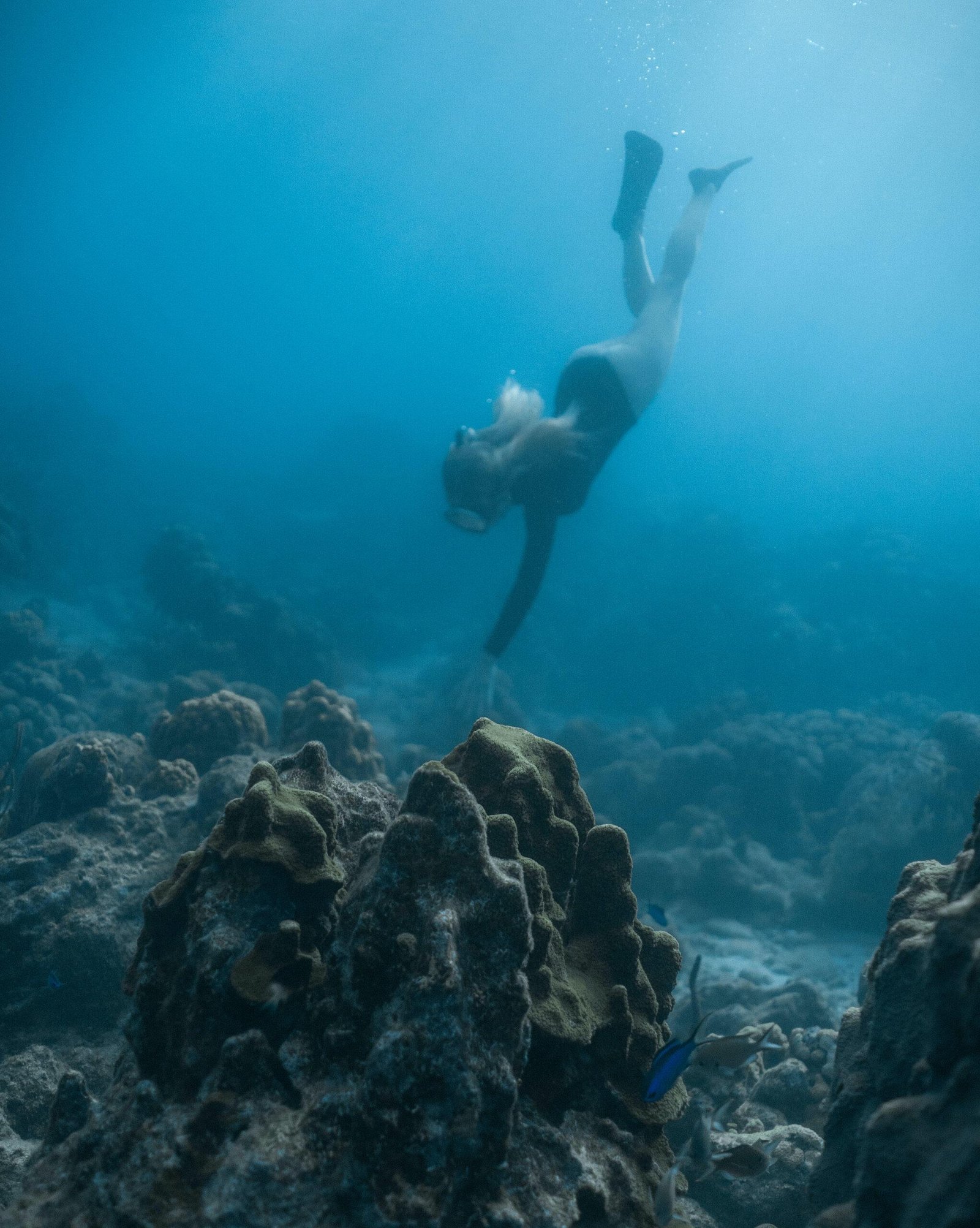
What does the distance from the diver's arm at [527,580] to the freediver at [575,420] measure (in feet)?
0.05

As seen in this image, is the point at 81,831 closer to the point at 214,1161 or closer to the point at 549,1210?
the point at 214,1161

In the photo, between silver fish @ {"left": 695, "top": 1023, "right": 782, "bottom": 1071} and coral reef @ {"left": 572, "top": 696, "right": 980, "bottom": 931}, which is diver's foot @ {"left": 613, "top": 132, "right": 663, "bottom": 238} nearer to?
coral reef @ {"left": 572, "top": 696, "right": 980, "bottom": 931}

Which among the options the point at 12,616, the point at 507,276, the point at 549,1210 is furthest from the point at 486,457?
the point at 507,276

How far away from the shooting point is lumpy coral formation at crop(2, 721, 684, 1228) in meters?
1.67

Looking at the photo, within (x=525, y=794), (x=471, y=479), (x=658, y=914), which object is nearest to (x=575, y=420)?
(x=471, y=479)

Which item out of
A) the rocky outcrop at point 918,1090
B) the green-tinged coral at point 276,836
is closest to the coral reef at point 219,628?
the green-tinged coral at point 276,836

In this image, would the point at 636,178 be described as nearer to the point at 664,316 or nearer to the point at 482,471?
the point at 664,316

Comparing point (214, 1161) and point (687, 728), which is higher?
point (687, 728)

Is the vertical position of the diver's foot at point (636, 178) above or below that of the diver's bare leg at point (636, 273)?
above

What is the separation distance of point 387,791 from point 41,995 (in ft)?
10.4

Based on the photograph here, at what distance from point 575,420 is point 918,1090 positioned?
395 inches

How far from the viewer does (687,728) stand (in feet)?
61.7

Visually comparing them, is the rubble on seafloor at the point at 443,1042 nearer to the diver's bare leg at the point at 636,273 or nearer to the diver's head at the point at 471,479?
the diver's head at the point at 471,479

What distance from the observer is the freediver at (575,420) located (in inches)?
360
